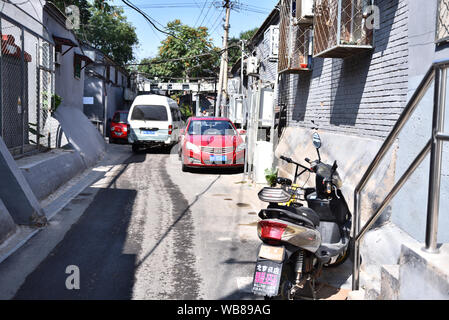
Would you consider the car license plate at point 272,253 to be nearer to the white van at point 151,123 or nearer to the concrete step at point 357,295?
the concrete step at point 357,295

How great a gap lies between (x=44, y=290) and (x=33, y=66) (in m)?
8.18

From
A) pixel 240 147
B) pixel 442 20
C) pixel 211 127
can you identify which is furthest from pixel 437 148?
pixel 211 127

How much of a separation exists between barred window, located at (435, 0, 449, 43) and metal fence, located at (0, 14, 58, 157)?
7.00m

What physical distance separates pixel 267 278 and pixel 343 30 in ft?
19.3

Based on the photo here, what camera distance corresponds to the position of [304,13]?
404 inches

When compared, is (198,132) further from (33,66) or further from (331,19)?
(331,19)

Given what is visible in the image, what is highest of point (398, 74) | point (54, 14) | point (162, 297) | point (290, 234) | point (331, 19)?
point (54, 14)

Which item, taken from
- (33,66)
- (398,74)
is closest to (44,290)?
(398,74)

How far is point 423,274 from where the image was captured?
262 cm

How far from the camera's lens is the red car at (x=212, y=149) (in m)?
12.3

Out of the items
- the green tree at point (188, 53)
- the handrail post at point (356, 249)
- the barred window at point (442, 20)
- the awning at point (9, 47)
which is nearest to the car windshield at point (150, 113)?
the awning at point (9, 47)

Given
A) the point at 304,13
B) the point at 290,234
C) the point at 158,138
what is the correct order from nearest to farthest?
the point at 290,234 → the point at 304,13 → the point at 158,138

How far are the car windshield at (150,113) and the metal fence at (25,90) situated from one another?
18.1 ft

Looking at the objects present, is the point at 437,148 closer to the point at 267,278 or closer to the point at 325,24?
the point at 267,278
